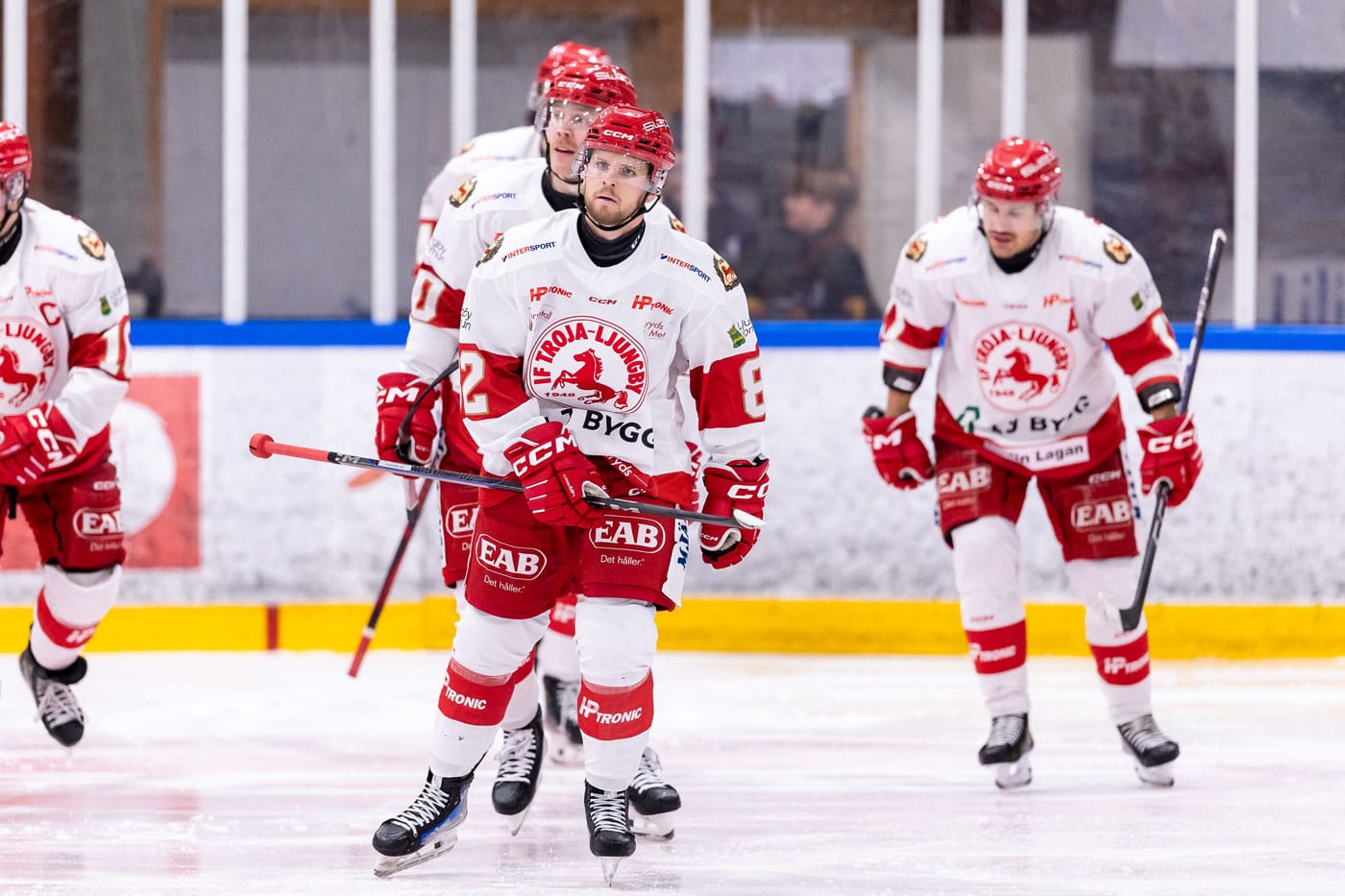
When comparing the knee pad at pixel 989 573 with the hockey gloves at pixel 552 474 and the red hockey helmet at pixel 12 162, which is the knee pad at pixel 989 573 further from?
the red hockey helmet at pixel 12 162

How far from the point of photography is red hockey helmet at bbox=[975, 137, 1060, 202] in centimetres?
366

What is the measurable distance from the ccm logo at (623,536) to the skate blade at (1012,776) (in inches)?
46.0

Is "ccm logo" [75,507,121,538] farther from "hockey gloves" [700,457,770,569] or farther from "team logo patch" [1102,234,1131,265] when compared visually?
"team logo patch" [1102,234,1131,265]

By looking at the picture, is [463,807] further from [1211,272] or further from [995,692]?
[1211,272]

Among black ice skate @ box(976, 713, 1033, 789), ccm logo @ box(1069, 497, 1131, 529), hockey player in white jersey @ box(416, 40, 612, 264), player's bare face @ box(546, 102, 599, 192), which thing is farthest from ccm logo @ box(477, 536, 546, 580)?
ccm logo @ box(1069, 497, 1131, 529)

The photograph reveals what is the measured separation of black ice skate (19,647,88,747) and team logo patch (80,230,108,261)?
0.88 meters

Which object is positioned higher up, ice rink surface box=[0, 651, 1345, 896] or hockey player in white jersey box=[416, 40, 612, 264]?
hockey player in white jersey box=[416, 40, 612, 264]

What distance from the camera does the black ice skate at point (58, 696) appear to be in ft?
13.3

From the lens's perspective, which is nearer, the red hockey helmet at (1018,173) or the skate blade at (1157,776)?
the red hockey helmet at (1018,173)

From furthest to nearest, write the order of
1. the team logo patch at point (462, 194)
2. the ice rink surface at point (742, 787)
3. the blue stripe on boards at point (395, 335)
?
the blue stripe on boards at point (395, 335), the team logo patch at point (462, 194), the ice rink surface at point (742, 787)

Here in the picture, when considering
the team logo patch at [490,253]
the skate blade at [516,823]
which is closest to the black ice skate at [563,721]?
the skate blade at [516,823]

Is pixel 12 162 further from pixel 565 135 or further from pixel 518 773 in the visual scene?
pixel 518 773

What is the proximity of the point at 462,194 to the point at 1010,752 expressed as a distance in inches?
60.9

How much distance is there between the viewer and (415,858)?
308 cm
